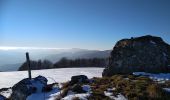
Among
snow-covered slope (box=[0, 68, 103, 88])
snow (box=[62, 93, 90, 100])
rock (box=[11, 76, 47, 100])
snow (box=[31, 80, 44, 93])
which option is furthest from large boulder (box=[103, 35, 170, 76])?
snow-covered slope (box=[0, 68, 103, 88])

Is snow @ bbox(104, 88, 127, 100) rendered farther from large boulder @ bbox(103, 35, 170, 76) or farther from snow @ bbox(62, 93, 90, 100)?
large boulder @ bbox(103, 35, 170, 76)

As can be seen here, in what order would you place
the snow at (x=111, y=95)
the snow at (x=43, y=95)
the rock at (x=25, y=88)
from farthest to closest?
the rock at (x=25, y=88)
the snow at (x=43, y=95)
the snow at (x=111, y=95)

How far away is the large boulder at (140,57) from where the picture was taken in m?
21.5

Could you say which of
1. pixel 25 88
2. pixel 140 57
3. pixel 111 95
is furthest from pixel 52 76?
pixel 111 95

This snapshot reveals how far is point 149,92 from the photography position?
14383 mm

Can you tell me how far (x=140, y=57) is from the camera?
72.3 feet

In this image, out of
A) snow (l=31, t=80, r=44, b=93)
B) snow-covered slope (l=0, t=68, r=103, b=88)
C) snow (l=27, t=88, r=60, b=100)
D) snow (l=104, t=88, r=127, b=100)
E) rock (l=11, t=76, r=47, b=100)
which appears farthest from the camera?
snow-covered slope (l=0, t=68, r=103, b=88)

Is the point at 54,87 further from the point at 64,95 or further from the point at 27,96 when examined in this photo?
the point at 64,95

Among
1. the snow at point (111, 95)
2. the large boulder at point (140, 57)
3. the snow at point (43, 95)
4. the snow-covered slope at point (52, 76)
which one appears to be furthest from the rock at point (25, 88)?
the snow-covered slope at point (52, 76)

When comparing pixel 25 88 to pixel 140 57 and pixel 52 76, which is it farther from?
pixel 52 76

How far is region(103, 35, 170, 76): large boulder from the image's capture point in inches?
845

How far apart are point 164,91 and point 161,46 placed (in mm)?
8873

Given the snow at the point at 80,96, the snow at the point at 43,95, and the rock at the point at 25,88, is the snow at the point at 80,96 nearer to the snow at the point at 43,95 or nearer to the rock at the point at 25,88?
the snow at the point at 43,95

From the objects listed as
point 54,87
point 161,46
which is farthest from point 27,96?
point 161,46
